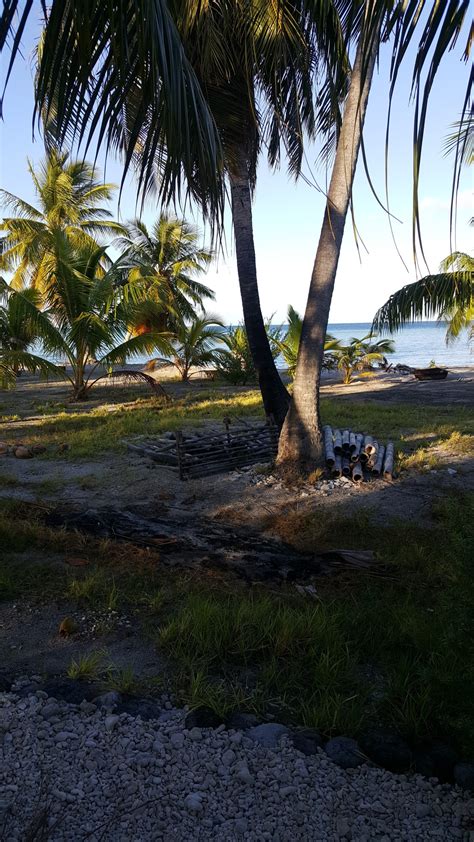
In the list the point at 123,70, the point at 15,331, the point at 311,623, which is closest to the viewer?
the point at 123,70

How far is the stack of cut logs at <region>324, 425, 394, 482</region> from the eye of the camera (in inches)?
328

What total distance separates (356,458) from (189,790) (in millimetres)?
6373

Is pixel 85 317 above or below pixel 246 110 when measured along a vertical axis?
below

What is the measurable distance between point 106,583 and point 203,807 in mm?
2551

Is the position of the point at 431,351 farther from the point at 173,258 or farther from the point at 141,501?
the point at 141,501

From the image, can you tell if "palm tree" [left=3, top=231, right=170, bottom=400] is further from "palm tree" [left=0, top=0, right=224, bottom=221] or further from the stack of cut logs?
"palm tree" [left=0, top=0, right=224, bottom=221]

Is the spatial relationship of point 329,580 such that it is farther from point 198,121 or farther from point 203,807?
point 198,121

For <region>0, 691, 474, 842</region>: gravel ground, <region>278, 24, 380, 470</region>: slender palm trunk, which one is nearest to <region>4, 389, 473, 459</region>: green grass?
<region>278, 24, 380, 470</region>: slender palm trunk

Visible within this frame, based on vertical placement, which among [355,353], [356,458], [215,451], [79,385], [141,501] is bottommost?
[141,501]

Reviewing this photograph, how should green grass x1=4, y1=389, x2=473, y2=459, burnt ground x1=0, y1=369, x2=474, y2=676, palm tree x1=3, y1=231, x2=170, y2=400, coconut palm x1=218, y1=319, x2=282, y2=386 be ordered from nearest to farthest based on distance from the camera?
burnt ground x1=0, y1=369, x2=474, y2=676 → green grass x1=4, y1=389, x2=473, y2=459 → palm tree x1=3, y1=231, x2=170, y2=400 → coconut palm x1=218, y1=319, x2=282, y2=386

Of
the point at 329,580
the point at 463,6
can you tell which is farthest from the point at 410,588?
the point at 463,6

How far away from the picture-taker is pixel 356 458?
8594mm

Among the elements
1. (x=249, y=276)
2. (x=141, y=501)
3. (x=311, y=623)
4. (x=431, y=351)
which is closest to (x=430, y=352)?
(x=431, y=351)

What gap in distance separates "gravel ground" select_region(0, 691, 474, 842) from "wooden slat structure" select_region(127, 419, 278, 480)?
5783mm
